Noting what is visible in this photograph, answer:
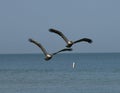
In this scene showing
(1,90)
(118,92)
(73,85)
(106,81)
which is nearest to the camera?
(118,92)

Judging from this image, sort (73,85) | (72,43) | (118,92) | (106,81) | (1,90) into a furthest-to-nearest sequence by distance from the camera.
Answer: (106,81) < (73,85) < (1,90) < (118,92) < (72,43)

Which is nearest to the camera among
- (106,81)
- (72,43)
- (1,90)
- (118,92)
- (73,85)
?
(72,43)

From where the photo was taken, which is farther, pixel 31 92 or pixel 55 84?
pixel 55 84

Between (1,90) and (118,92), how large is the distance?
46.5ft

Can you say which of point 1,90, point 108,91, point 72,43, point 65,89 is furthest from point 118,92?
point 72,43

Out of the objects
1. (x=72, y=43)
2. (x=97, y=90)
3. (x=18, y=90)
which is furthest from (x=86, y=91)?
(x=72, y=43)

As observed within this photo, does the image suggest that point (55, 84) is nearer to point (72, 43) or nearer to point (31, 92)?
point (31, 92)

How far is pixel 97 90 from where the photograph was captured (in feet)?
265

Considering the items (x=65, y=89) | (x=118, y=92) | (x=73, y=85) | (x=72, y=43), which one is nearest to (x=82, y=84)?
(x=73, y=85)

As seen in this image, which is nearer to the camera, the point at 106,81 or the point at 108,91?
the point at 108,91

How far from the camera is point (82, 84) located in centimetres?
9119

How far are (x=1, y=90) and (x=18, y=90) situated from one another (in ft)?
6.83

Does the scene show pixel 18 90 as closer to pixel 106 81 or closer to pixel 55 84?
pixel 55 84

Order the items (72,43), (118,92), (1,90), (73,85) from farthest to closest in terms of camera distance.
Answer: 1. (73,85)
2. (1,90)
3. (118,92)
4. (72,43)
